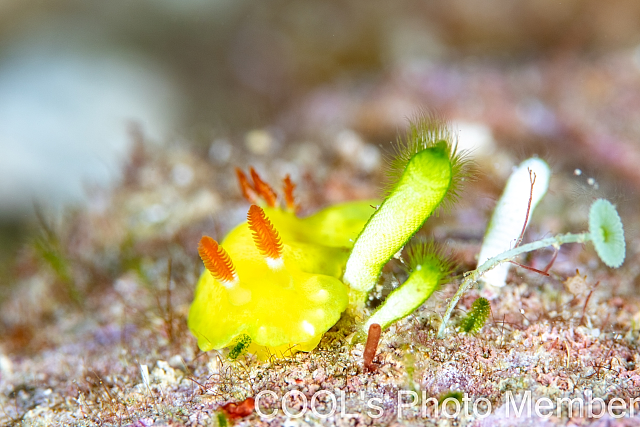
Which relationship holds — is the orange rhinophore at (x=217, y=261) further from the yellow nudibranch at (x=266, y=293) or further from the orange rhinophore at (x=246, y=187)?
the orange rhinophore at (x=246, y=187)

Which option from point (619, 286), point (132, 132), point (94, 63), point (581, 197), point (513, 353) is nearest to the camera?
point (513, 353)

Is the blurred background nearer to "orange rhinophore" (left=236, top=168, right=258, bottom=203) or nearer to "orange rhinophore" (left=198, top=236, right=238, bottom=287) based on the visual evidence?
"orange rhinophore" (left=236, top=168, right=258, bottom=203)

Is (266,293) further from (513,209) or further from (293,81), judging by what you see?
(293,81)

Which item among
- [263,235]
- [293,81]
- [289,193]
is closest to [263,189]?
[289,193]

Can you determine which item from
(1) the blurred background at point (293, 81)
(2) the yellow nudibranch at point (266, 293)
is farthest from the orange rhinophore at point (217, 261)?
(1) the blurred background at point (293, 81)

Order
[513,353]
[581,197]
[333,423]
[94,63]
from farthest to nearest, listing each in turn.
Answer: [94,63]
[581,197]
[513,353]
[333,423]

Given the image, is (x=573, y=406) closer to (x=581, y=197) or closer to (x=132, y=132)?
(x=581, y=197)

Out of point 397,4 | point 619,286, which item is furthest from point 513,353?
point 397,4
